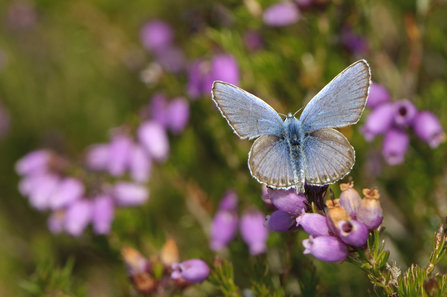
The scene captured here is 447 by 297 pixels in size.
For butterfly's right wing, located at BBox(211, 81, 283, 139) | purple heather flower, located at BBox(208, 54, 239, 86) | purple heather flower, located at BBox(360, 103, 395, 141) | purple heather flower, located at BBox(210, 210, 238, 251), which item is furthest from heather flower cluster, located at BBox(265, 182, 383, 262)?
purple heather flower, located at BBox(208, 54, 239, 86)

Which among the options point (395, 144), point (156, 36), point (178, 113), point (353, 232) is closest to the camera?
point (353, 232)

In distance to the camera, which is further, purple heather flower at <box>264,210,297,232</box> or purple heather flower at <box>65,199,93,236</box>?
purple heather flower at <box>65,199,93,236</box>

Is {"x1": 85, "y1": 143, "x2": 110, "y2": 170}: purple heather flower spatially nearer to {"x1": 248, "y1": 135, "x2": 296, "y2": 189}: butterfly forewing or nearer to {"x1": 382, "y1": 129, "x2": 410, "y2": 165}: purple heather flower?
{"x1": 248, "y1": 135, "x2": 296, "y2": 189}: butterfly forewing

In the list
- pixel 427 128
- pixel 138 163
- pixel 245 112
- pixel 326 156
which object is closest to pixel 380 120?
pixel 427 128

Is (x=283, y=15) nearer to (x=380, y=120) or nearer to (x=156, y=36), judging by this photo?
(x=380, y=120)

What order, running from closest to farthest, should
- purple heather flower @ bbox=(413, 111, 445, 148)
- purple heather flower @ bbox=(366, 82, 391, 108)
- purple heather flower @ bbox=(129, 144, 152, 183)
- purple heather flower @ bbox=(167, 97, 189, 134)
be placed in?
purple heather flower @ bbox=(413, 111, 445, 148), purple heather flower @ bbox=(366, 82, 391, 108), purple heather flower @ bbox=(167, 97, 189, 134), purple heather flower @ bbox=(129, 144, 152, 183)

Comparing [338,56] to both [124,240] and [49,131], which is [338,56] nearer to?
[124,240]

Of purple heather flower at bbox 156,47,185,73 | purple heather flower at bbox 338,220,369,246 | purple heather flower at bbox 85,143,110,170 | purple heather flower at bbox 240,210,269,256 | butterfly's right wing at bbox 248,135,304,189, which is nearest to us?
purple heather flower at bbox 338,220,369,246

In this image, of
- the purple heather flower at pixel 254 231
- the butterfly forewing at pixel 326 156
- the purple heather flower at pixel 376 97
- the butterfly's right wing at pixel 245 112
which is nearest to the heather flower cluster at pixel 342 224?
the butterfly forewing at pixel 326 156
